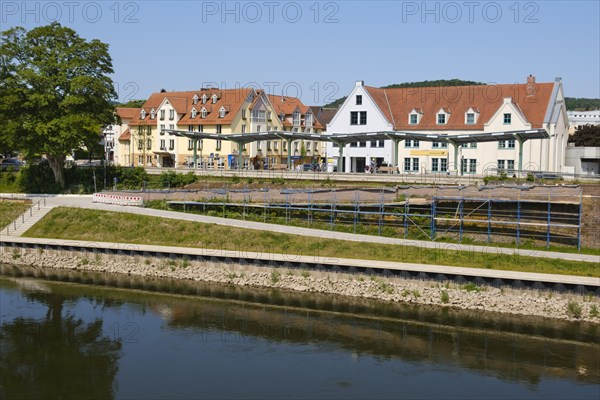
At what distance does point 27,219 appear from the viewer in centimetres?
4678

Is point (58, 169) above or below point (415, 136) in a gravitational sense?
Answer: below

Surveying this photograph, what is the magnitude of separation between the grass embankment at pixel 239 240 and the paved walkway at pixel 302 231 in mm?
724

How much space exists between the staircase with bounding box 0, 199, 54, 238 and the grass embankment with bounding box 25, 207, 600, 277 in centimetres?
61

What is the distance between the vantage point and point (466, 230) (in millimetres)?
39406

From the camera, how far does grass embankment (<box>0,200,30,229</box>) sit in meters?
A: 47.0

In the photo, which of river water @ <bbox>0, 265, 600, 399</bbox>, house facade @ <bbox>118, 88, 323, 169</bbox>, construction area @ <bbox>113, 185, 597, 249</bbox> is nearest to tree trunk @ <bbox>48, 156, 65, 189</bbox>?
construction area @ <bbox>113, 185, 597, 249</bbox>

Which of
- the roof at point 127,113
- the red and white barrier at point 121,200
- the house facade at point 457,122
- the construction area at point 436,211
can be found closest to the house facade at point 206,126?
the roof at point 127,113

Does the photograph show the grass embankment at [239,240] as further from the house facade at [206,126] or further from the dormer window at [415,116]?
the house facade at [206,126]

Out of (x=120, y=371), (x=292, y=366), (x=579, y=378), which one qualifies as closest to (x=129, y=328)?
(x=120, y=371)

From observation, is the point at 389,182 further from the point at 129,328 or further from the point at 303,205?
the point at 129,328

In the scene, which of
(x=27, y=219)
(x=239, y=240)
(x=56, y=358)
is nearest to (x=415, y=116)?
(x=239, y=240)

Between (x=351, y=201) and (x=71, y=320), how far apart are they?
1900cm

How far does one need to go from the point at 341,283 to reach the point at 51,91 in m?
32.3

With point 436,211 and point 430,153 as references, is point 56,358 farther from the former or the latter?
point 430,153
